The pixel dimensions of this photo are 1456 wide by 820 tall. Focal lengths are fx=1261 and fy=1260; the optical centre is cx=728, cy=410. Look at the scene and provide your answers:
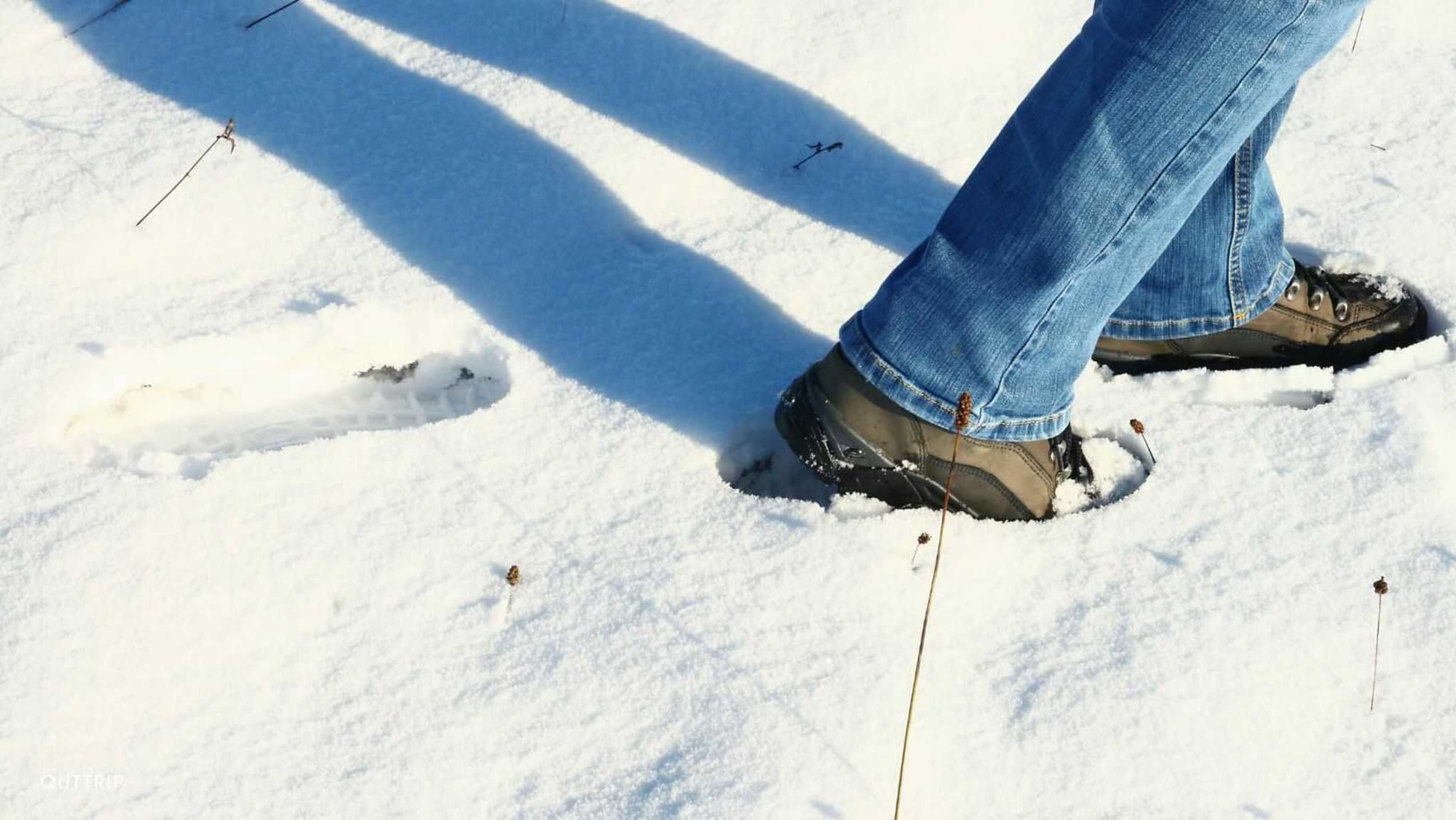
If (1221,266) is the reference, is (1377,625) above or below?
below

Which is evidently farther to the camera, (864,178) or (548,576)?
(864,178)

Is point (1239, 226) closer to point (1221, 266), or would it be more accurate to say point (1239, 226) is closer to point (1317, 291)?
point (1221, 266)

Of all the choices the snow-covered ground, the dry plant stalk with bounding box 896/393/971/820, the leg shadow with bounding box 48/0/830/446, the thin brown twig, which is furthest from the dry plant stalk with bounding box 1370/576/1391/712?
the thin brown twig

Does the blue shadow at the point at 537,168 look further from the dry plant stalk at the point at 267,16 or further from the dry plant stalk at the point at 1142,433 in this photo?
the dry plant stalk at the point at 1142,433

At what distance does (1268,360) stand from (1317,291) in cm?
14

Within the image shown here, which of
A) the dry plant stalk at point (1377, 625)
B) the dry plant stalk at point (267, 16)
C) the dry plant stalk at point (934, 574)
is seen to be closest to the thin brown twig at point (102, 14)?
the dry plant stalk at point (267, 16)

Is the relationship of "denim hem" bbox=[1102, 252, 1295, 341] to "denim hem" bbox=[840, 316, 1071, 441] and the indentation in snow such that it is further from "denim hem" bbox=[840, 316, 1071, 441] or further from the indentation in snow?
the indentation in snow

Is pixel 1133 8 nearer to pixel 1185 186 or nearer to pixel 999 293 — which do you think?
pixel 1185 186

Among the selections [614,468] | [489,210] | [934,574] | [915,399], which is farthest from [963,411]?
[489,210]

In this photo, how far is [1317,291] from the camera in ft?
6.97

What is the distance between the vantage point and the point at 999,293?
63.7 inches

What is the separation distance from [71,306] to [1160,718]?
185cm

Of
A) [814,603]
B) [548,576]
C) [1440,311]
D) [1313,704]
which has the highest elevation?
[1440,311]

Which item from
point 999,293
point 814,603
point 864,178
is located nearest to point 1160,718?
point 814,603
